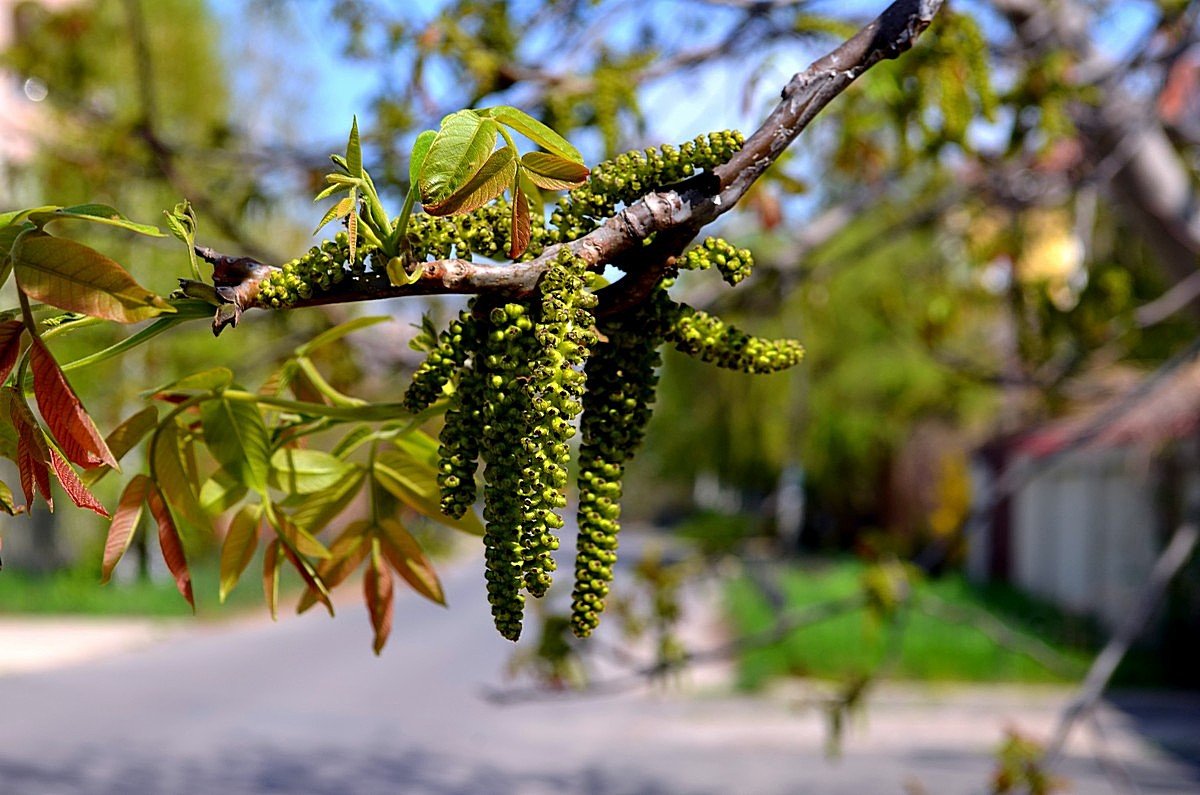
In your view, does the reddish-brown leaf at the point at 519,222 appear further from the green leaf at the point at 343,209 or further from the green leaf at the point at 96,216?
the green leaf at the point at 96,216

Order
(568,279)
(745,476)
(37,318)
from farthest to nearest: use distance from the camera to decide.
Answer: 1. (745,476)
2. (37,318)
3. (568,279)

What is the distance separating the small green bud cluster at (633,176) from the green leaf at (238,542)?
449 mm

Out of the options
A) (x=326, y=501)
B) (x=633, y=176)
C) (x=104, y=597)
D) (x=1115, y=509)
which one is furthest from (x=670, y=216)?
(x=104, y=597)

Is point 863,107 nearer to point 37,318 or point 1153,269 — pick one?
point 1153,269

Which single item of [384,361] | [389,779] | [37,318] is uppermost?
[384,361]

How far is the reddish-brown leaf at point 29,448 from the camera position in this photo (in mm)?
879

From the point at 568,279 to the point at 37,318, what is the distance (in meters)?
0.46

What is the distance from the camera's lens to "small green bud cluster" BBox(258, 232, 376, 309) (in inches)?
32.5

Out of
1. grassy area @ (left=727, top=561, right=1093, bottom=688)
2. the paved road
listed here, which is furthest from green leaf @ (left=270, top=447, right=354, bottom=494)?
grassy area @ (left=727, top=561, right=1093, bottom=688)

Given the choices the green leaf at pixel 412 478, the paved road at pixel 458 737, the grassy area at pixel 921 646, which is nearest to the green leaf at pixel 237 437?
the green leaf at pixel 412 478

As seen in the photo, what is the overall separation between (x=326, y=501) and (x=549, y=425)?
1.56ft

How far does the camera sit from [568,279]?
85 cm

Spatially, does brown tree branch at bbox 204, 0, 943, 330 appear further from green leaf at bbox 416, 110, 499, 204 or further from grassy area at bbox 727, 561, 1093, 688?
grassy area at bbox 727, 561, 1093, 688

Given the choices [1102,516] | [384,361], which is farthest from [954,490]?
[1102,516]
